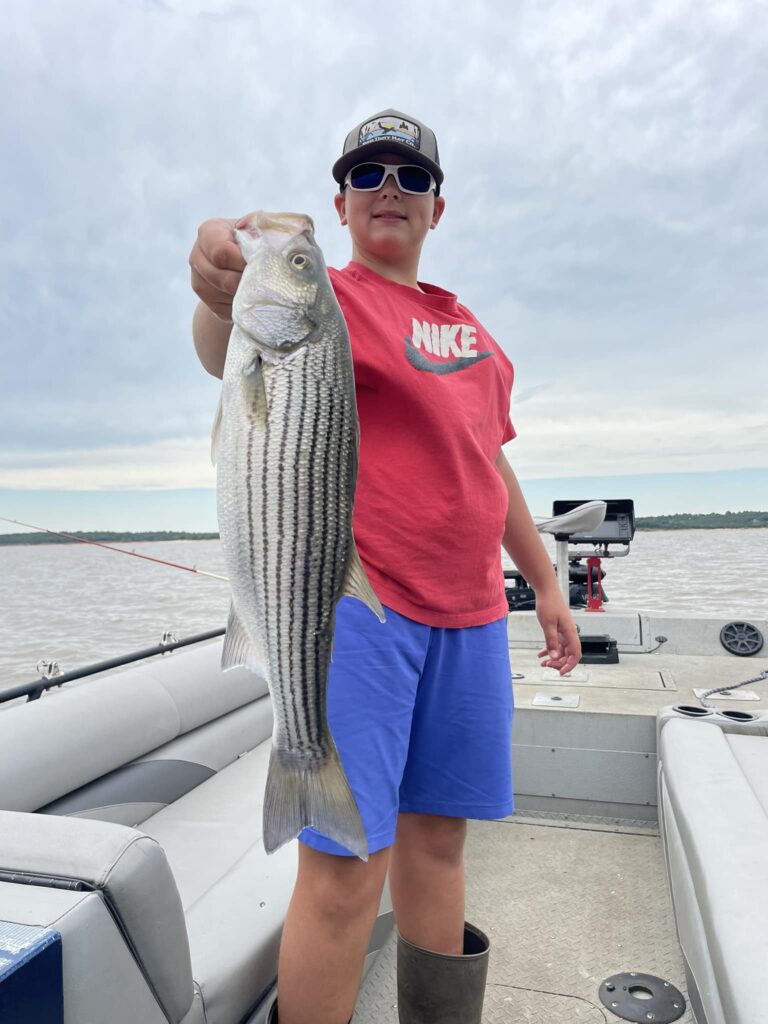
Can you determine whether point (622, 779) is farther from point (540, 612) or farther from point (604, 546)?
point (604, 546)

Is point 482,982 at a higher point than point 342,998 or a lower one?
lower

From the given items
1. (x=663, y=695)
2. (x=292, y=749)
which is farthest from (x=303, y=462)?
(x=663, y=695)

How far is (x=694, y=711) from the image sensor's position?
3.39 m

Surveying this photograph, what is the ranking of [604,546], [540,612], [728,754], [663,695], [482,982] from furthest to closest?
[604,546], [663,695], [728,754], [540,612], [482,982]

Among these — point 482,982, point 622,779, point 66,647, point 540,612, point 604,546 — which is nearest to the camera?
point 482,982

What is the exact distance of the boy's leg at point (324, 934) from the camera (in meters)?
1.54

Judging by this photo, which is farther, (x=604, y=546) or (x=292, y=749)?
(x=604, y=546)

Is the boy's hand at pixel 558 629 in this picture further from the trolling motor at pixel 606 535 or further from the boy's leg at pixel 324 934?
the trolling motor at pixel 606 535

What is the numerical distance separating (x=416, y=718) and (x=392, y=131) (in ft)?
4.65

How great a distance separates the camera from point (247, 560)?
127 centimetres

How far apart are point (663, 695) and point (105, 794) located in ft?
9.77

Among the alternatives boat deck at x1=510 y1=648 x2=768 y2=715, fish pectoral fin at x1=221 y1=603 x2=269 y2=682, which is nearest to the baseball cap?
fish pectoral fin at x1=221 y1=603 x2=269 y2=682

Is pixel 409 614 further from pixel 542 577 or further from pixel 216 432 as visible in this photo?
pixel 542 577

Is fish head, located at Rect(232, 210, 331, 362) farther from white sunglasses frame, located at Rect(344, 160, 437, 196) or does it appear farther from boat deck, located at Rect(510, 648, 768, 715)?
boat deck, located at Rect(510, 648, 768, 715)
